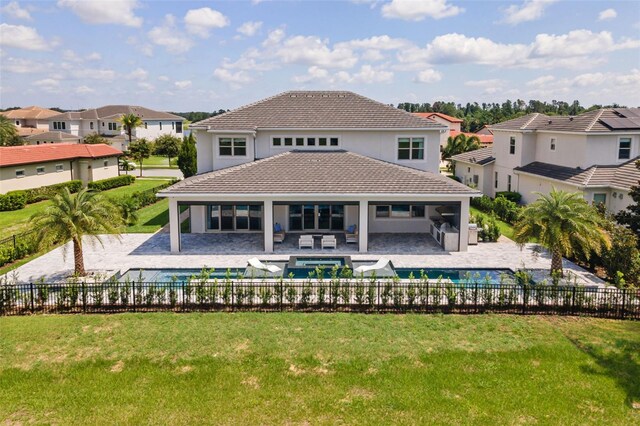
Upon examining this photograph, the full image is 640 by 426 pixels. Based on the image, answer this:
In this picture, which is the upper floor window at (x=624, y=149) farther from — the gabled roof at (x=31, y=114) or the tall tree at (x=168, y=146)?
the gabled roof at (x=31, y=114)

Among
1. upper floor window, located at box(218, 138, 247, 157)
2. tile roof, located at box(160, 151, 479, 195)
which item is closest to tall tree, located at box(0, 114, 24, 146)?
upper floor window, located at box(218, 138, 247, 157)

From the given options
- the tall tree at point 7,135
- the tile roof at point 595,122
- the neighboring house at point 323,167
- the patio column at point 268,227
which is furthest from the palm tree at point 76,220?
the tall tree at point 7,135

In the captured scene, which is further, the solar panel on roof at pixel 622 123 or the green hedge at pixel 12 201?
the green hedge at pixel 12 201

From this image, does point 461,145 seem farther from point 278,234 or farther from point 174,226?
point 174,226

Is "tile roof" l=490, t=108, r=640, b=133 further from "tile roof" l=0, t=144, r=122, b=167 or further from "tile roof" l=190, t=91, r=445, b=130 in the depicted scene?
"tile roof" l=0, t=144, r=122, b=167

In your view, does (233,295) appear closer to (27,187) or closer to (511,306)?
(511,306)

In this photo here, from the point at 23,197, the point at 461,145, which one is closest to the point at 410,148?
the point at 23,197
